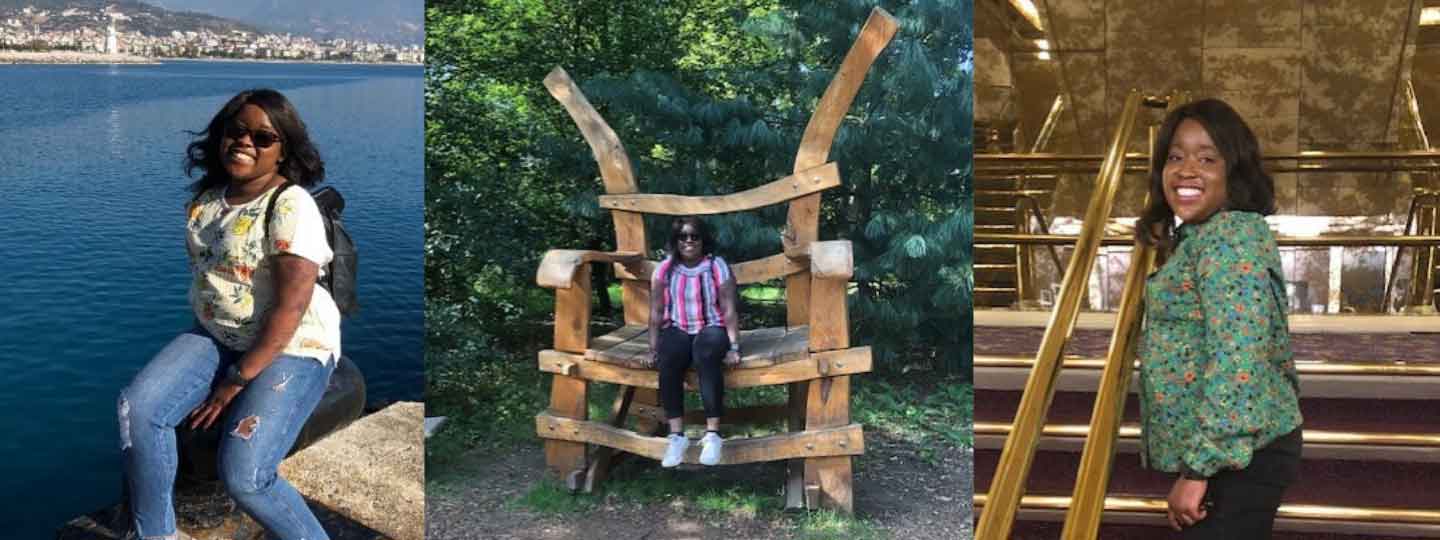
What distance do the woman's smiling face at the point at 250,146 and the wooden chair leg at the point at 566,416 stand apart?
1.14 meters

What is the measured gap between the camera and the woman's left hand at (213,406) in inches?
99.3

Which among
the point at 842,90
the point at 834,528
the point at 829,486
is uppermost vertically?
the point at 842,90

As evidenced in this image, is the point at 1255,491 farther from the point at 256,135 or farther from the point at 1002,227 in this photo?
the point at 1002,227

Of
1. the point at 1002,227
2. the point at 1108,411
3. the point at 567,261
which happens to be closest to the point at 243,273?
the point at 567,261

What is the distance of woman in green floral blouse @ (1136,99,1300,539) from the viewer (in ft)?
7.39

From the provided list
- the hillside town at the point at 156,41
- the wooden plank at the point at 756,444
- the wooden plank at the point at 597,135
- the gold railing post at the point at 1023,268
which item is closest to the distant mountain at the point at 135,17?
the hillside town at the point at 156,41

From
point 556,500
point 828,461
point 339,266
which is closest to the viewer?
point 339,266

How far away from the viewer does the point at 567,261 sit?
11.2 feet

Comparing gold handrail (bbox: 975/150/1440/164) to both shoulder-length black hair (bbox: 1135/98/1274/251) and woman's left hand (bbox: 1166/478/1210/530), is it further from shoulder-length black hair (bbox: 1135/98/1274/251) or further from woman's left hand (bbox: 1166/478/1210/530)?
woman's left hand (bbox: 1166/478/1210/530)

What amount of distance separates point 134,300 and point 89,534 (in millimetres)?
892

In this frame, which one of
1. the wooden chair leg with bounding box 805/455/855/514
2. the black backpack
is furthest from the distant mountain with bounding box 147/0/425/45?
the wooden chair leg with bounding box 805/455/855/514

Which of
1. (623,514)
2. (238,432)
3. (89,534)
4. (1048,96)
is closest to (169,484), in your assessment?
(238,432)

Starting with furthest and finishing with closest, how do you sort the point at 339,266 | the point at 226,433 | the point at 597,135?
the point at 597,135 < the point at 339,266 < the point at 226,433

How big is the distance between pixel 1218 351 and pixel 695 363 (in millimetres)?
1423
